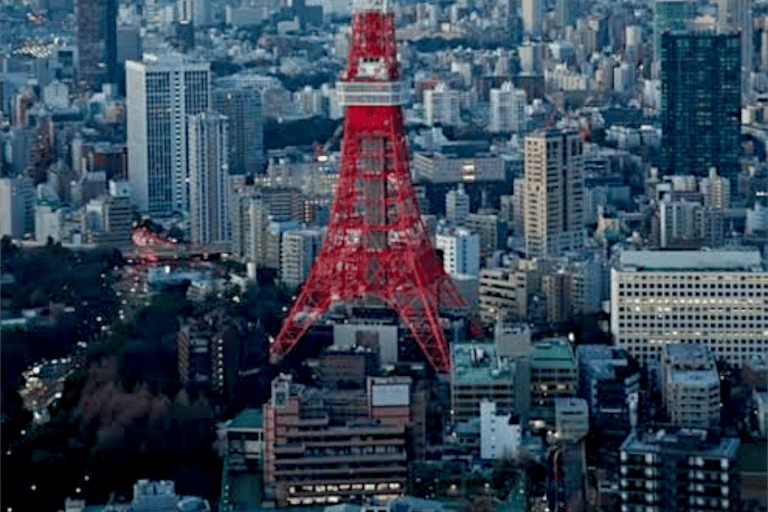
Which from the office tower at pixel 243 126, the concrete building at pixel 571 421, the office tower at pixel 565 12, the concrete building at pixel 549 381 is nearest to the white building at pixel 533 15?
the office tower at pixel 565 12

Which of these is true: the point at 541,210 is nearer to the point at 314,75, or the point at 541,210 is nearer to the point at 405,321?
the point at 405,321

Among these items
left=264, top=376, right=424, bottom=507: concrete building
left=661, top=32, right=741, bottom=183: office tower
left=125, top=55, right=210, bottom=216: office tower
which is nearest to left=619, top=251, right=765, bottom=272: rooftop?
left=264, top=376, right=424, bottom=507: concrete building

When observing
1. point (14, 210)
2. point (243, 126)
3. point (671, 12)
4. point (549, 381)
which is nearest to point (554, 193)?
point (14, 210)

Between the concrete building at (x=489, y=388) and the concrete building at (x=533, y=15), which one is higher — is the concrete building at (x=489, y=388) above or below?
below

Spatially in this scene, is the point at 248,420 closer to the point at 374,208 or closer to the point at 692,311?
the point at 374,208

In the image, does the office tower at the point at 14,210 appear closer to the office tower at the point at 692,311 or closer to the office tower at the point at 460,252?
the office tower at the point at 460,252

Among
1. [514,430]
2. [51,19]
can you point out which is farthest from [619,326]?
[51,19]
